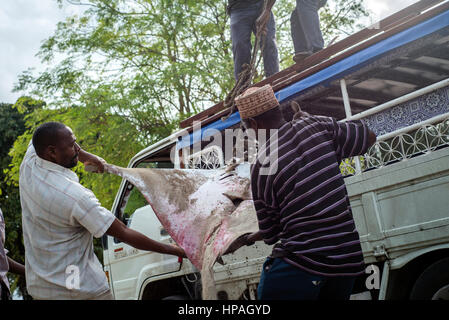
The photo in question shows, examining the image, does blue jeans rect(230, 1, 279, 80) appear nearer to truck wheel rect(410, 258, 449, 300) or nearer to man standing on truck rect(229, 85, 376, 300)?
truck wheel rect(410, 258, 449, 300)

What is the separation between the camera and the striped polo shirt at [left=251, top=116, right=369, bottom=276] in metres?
1.77

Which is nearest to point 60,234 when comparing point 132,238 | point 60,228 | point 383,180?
point 60,228

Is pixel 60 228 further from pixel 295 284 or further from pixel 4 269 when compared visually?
pixel 295 284

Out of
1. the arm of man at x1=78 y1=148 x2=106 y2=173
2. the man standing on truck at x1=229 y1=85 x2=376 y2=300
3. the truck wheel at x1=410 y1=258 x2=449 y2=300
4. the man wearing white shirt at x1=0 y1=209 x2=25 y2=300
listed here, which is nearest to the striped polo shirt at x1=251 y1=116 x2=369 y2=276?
the man standing on truck at x1=229 y1=85 x2=376 y2=300

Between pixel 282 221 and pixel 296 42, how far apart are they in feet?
12.3

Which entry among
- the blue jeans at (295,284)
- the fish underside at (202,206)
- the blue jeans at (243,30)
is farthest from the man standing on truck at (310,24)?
the blue jeans at (295,284)

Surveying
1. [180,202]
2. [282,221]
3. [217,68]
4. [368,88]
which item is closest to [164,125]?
[217,68]

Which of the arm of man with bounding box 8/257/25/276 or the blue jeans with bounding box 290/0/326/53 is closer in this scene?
the arm of man with bounding box 8/257/25/276

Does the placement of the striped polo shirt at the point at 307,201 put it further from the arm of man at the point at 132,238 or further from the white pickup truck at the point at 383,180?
the white pickup truck at the point at 383,180

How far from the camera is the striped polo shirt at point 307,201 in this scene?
1.77m

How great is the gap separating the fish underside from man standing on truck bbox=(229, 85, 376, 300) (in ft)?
1.35

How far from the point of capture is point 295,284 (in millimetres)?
1783

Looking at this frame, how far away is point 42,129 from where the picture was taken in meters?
2.37
